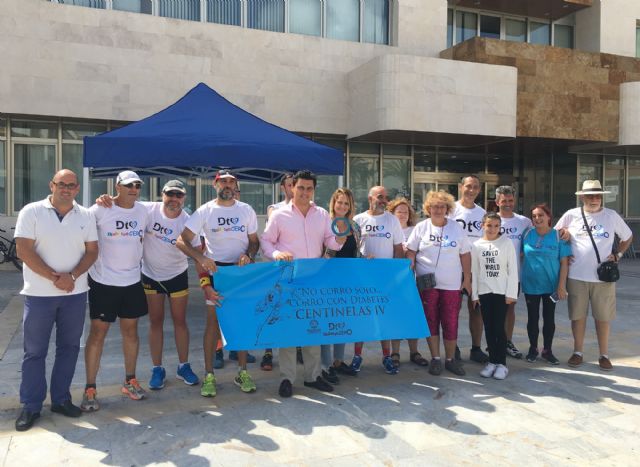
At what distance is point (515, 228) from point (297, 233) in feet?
8.09

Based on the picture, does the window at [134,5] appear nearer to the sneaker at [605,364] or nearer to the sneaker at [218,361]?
the sneaker at [218,361]

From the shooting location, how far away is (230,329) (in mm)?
4250

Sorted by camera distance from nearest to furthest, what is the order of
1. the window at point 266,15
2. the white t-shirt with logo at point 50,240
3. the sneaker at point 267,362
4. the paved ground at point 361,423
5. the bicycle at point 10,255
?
1. the paved ground at point 361,423
2. the white t-shirt with logo at point 50,240
3. the sneaker at point 267,362
4. the bicycle at point 10,255
5. the window at point 266,15

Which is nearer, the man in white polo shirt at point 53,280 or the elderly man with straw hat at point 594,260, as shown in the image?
the man in white polo shirt at point 53,280

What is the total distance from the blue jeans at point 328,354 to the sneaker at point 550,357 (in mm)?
2131

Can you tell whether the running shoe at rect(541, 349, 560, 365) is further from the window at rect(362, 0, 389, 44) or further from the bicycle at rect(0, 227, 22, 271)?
the window at rect(362, 0, 389, 44)

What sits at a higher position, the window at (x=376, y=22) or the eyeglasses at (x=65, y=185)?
the window at (x=376, y=22)

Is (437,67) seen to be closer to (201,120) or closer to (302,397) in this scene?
(201,120)

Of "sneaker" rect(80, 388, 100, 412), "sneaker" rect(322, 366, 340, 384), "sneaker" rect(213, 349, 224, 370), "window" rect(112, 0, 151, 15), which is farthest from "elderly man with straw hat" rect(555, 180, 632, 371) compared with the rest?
"window" rect(112, 0, 151, 15)

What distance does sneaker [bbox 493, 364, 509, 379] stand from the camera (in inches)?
191

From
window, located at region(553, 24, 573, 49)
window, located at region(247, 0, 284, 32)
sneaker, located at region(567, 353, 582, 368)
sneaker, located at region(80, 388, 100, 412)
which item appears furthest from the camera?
window, located at region(553, 24, 573, 49)

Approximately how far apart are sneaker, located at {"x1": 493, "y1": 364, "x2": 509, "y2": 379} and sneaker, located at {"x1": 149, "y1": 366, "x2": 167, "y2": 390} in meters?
2.93

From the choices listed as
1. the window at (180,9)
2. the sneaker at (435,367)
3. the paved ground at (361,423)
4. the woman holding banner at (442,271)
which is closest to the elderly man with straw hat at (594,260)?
the paved ground at (361,423)

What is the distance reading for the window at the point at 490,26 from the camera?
17.0 meters
